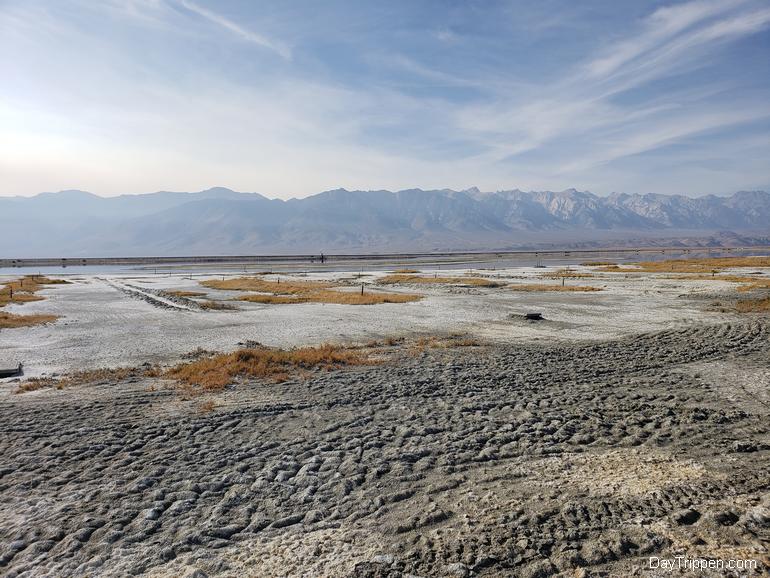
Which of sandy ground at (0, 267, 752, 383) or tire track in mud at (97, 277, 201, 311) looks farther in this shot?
tire track in mud at (97, 277, 201, 311)

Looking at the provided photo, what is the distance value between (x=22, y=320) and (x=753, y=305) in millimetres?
42868

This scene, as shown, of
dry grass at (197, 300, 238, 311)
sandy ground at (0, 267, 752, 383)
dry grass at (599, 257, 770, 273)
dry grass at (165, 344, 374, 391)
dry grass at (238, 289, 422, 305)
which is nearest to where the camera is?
dry grass at (165, 344, 374, 391)

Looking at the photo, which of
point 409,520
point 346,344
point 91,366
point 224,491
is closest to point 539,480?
point 409,520

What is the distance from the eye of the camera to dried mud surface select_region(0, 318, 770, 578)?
610cm

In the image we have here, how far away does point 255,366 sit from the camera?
1562 centimetres

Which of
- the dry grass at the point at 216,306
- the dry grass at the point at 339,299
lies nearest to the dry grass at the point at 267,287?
the dry grass at the point at 339,299

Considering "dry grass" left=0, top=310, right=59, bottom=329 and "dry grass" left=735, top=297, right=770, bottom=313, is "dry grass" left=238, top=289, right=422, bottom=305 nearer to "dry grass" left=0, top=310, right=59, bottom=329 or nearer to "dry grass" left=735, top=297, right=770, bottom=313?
"dry grass" left=0, top=310, right=59, bottom=329

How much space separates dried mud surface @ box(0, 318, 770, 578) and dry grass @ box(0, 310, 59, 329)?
51.9 ft

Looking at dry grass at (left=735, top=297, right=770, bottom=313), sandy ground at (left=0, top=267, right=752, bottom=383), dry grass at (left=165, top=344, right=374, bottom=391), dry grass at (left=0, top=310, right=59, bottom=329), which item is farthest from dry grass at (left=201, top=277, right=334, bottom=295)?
dry grass at (left=735, top=297, right=770, bottom=313)

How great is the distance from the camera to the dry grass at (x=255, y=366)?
14.5 metres

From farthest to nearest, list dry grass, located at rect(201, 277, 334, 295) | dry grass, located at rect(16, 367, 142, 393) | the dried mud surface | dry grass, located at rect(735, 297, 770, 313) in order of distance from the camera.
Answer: dry grass, located at rect(201, 277, 334, 295), dry grass, located at rect(735, 297, 770, 313), dry grass, located at rect(16, 367, 142, 393), the dried mud surface

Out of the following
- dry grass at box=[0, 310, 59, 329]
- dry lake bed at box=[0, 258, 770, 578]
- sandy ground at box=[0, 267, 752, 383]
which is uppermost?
dry grass at box=[0, 310, 59, 329]

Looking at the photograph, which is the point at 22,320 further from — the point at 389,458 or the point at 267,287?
the point at 389,458

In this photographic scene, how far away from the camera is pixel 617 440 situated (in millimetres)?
9625
